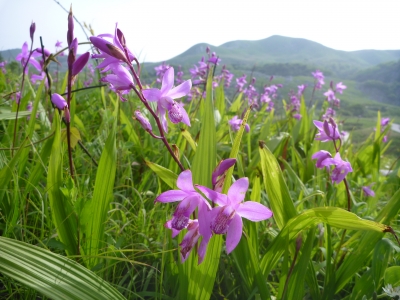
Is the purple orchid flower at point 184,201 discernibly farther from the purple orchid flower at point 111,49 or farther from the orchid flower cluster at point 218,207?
the purple orchid flower at point 111,49

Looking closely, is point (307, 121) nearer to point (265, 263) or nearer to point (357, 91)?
point (265, 263)

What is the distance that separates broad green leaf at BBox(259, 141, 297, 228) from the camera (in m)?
1.22

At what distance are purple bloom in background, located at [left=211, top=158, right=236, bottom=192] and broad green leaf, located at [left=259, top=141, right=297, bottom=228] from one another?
15.9 inches

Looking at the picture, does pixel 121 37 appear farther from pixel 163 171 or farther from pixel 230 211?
pixel 230 211

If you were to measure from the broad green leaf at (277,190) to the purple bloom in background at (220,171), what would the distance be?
0.40 metres

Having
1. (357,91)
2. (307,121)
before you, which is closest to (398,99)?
(357,91)

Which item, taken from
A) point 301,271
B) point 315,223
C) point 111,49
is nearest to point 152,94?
point 111,49

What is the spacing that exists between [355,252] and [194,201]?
81 centimetres

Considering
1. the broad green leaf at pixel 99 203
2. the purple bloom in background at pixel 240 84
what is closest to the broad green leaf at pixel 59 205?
the broad green leaf at pixel 99 203

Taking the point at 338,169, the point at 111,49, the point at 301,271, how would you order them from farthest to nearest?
the point at 338,169
the point at 301,271
the point at 111,49

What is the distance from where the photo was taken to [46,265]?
0.86 m

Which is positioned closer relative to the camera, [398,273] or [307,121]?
[398,273]

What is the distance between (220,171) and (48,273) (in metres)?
0.50

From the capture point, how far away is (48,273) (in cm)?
84
